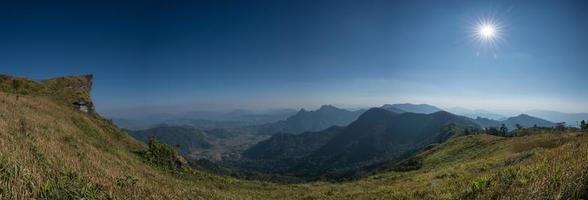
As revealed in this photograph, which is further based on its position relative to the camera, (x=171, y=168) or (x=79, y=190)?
(x=171, y=168)

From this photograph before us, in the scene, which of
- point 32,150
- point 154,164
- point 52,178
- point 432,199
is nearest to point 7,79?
point 154,164

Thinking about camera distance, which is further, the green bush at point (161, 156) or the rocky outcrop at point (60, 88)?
the rocky outcrop at point (60, 88)

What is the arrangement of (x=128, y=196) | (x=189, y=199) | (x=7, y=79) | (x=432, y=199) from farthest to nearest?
→ (x=7, y=79)
(x=432, y=199)
(x=189, y=199)
(x=128, y=196)

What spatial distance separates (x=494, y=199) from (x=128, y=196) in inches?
360

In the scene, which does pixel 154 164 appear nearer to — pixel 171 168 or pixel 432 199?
pixel 171 168

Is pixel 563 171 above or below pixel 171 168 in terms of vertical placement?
above

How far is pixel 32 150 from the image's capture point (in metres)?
8.70

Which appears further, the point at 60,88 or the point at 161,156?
the point at 60,88

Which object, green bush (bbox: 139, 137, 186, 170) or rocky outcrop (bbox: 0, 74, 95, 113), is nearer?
green bush (bbox: 139, 137, 186, 170)

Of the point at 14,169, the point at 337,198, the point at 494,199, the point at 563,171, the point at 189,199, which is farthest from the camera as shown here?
the point at 337,198

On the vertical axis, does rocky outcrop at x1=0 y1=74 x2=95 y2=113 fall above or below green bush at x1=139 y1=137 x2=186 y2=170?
above

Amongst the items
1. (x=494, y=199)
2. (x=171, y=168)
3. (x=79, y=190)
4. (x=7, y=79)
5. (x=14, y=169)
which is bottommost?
(x=171, y=168)

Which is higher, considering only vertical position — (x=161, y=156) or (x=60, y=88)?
(x=60, y=88)

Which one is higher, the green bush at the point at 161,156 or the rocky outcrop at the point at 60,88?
the rocky outcrop at the point at 60,88
